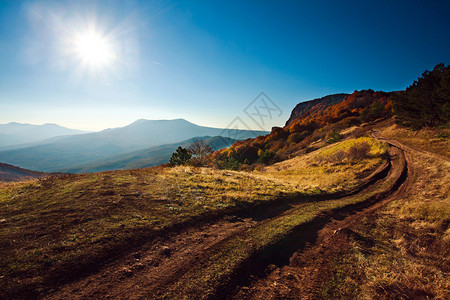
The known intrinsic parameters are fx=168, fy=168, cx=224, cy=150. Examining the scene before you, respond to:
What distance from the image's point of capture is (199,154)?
28234 mm

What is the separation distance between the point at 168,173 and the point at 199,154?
11.9 meters

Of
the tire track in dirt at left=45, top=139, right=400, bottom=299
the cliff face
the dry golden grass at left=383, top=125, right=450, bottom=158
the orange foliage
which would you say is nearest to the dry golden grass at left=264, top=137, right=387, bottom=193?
the dry golden grass at left=383, top=125, right=450, bottom=158

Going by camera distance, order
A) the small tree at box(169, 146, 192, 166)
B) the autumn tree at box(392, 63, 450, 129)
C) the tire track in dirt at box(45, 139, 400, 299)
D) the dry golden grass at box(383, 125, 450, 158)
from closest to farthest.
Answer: the tire track in dirt at box(45, 139, 400, 299)
the dry golden grass at box(383, 125, 450, 158)
the autumn tree at box(392, 63, 450, 129)
the small tree at box(169, 146, 192, 166)

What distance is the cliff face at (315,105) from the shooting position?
137000 mm

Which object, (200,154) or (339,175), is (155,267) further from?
Answer: (200,154)

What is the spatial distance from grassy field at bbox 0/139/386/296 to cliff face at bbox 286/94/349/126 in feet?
477

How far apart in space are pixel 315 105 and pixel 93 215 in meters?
169

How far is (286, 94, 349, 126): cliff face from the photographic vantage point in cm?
13700

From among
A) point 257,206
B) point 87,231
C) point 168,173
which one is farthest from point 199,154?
point 87,231

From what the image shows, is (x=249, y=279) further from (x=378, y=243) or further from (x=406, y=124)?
(x=406, y=124)

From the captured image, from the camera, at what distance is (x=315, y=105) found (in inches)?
5797

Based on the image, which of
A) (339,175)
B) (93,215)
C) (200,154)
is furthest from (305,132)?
(93,215)

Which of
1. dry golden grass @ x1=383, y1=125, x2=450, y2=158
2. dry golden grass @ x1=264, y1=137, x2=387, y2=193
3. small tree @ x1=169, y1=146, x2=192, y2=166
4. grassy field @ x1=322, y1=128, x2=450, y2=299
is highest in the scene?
dry golden grass @ x1=383, y1=125, x2=450, y2=158

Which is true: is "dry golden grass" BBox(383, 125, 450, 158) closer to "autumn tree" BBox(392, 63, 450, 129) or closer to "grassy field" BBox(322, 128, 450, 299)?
"autumn tree" BBox(392, 63, 450, 129)
